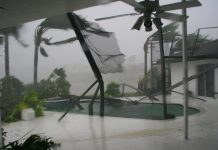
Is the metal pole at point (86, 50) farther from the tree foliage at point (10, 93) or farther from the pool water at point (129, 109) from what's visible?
the tree foliage at point (10, 93)

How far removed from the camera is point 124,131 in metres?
5.00

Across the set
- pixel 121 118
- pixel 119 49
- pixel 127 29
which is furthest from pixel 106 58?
pixel 121 118

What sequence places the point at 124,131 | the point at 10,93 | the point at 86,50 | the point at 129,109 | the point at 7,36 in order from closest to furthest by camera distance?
the point at 124,131, the point at 7,36, the point at 86,50, the point at 10,93, the point at 129,109

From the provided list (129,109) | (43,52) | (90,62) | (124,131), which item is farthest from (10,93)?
(124,131)

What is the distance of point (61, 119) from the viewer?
20.9 ft

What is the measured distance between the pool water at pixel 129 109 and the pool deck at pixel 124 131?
0.63ft

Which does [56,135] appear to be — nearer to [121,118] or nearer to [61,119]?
[61,119]

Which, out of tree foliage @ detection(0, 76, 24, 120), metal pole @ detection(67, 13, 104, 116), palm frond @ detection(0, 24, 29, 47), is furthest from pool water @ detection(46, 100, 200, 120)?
palm frond @ detection(0, 24, 29, 47)

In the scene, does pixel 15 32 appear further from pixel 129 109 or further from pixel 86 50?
pixel 129 109

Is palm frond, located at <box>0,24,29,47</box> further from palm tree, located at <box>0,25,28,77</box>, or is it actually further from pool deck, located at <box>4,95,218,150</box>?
pool deck, located at <box>4,95,218,150</box>

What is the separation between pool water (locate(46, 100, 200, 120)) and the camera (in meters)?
6.41

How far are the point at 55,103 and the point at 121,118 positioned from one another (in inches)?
71.2

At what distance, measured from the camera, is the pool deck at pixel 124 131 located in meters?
3.88

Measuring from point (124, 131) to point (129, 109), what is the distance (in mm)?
2029
